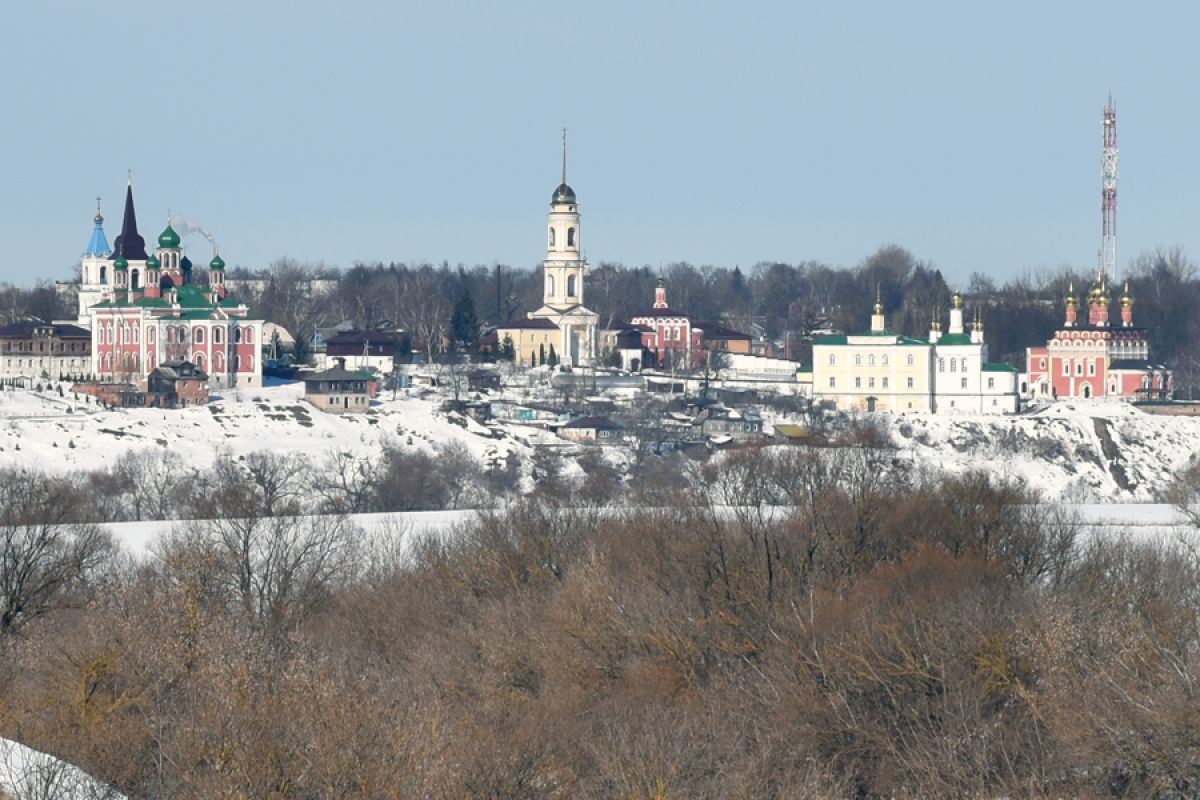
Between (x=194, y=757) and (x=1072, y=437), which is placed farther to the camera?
(x=1072, y=437)

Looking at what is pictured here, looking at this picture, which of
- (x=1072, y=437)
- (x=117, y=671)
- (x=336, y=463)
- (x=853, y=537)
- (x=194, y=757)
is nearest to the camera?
(x=194, y=757)

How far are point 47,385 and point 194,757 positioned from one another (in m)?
46.4

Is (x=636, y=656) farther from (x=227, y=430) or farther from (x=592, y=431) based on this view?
(x=592, y=431)

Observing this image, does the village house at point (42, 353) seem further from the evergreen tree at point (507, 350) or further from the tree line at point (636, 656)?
the tree line at point (636, 656)

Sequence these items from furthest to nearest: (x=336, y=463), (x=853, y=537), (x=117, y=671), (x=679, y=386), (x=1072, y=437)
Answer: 1. (x=679, y=386)
2. (x=1072, y=437)
3. (x=336, y=463)
4. (x=853, y=537)
5. (x=117, y=671)

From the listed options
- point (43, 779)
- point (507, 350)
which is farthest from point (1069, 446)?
point (43, 779)

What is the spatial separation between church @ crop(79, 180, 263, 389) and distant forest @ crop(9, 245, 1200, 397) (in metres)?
9.68

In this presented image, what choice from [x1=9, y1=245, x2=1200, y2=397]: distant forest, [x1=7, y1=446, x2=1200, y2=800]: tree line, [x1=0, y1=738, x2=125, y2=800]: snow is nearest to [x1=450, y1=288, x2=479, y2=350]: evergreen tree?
[x1=9, y1=245, x2=1200, y2=397]: distant forest

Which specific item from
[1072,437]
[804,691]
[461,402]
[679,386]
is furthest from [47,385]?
[804,691]

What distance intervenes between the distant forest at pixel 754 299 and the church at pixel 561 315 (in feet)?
6.70

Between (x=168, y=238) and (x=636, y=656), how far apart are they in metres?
45.0

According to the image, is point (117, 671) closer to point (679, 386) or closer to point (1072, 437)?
point (1072, 437)

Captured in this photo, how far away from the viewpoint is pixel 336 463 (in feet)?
179

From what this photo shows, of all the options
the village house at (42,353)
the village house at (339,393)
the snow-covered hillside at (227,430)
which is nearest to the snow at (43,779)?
the snow-covered hillside at (227,430)
